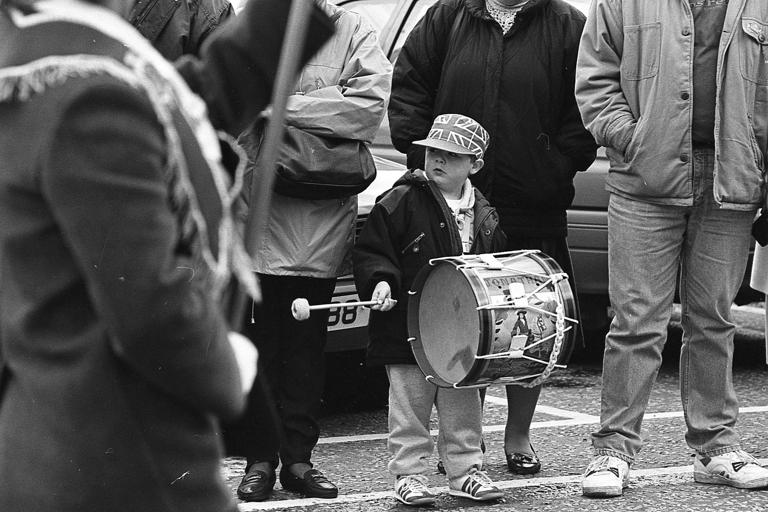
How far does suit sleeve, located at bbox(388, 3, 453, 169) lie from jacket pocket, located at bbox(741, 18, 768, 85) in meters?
1.22

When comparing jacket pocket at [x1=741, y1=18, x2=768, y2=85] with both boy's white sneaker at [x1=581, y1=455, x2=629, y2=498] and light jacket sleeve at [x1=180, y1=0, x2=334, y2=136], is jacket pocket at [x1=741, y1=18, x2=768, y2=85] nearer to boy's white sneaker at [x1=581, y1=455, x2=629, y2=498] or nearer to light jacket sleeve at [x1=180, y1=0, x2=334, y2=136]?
boy's white sneaker at [x1=581, y1=455, x2=629, y2=498]

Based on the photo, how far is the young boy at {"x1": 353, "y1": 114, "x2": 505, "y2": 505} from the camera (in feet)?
16.0

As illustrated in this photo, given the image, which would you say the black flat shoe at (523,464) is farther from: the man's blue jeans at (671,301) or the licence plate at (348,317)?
the licence plate at (348,317)

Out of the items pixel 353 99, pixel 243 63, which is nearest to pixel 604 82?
pixel 353 99

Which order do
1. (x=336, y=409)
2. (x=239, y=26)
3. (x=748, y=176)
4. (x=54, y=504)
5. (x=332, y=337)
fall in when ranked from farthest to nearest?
(x=336, y=409) < (x=332, y=337) < (x=748, y=176) < (x=239, y=26) < (x=54, y=504)

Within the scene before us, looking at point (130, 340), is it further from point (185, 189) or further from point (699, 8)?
point (699, 8)

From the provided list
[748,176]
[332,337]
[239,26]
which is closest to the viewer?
[239,26]

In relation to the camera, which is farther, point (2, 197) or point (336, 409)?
point (336, 409)

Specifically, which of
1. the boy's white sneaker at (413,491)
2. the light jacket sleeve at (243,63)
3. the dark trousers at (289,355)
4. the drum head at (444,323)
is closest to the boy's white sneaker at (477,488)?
the boy's white sneaker at (413,491)

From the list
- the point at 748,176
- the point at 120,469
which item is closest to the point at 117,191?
the point at 120,469

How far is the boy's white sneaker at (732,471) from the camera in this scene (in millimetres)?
5051

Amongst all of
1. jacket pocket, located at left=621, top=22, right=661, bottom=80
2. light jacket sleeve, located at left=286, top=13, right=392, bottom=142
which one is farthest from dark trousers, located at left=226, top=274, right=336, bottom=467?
jacket pocket, located at left=621, top=22, right=661, bottom=80

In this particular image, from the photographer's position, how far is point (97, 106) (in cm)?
170

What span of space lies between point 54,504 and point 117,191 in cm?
45
